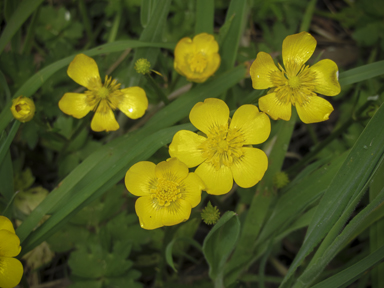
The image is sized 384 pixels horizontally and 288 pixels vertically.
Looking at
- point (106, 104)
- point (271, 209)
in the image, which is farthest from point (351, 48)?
point (106, 104)

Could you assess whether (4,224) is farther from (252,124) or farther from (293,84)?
(293,84)

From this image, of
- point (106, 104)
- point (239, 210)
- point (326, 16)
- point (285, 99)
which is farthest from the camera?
point (326, 16)

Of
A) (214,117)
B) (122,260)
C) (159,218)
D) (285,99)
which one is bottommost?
(122,260)

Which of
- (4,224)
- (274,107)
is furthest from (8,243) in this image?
(274,107)

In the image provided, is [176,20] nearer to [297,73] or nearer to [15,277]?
[297,73]

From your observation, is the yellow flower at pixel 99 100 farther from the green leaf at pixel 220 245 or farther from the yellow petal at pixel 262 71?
the green leaf at pixel 220 245

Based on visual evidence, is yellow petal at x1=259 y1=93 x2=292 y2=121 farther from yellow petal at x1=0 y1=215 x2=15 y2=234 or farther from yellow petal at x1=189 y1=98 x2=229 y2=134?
yellow petal at x1=0 y1=215 x2=15 y2=234
